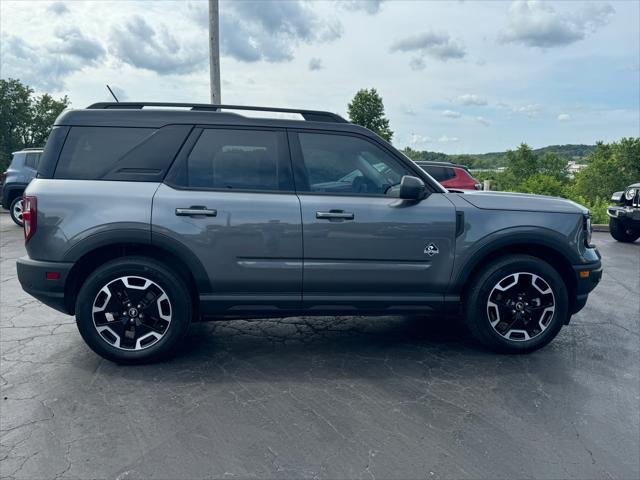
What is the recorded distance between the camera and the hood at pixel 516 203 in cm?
422

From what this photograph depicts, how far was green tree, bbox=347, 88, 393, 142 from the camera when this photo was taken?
5419 centimetres

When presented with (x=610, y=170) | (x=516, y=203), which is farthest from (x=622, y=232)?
(x=610, y=170)

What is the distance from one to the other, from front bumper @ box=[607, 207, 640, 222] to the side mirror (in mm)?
8560

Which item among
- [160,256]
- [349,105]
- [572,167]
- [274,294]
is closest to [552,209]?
[274,294]

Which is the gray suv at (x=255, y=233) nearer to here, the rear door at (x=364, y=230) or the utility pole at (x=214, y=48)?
the rear door at (x=364, y=230)

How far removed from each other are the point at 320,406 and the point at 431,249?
5.01 feet

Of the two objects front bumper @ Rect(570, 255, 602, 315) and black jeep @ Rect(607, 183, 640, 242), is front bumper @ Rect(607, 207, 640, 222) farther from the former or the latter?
front bumper @ Rect(570, 255, 602, 315)

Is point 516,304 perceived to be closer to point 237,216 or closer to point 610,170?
point 237,216

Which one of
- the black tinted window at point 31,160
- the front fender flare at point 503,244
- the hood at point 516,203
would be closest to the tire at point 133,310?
the front fender flare at point 503,244

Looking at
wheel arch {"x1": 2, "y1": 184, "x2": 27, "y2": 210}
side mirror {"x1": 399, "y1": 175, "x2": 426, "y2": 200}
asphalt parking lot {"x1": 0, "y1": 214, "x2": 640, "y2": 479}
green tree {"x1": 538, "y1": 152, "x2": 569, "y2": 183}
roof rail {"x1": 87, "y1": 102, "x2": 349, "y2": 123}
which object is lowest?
asphalt parking lot {"x1": 0, "y1": 214, "x2": 640, "y2": 479}

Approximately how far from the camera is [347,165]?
162 inches

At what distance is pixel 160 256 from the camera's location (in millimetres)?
3994

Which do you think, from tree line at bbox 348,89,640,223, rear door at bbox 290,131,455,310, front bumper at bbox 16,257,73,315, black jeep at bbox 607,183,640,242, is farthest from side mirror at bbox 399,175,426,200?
tree line at bbox 348,89,640,223

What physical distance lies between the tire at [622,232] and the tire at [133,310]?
34.8ft
